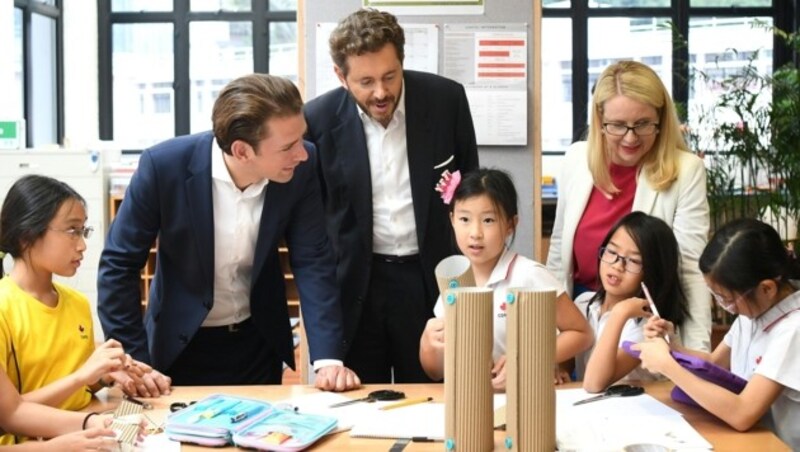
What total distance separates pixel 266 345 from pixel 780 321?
1231 millimetres

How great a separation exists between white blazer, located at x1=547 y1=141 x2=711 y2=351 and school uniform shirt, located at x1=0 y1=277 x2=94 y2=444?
1.27 metres

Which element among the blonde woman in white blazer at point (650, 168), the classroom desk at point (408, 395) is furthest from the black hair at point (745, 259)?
the blonde woman in white blazer at point (650, 168)

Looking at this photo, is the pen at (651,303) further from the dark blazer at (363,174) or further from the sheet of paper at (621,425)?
the dark blazer at (363,174)

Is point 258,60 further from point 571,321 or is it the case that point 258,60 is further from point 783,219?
point 571,321

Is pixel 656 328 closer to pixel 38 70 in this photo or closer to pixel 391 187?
pixel 391 187

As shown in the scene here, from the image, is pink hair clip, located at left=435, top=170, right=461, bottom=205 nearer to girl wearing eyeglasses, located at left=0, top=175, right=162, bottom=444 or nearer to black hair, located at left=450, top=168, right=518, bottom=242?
black hair, located at left=450, top=168, right=518, bottom=242

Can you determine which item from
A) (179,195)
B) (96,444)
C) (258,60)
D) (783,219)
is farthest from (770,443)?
(258,60)

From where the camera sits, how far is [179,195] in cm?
245

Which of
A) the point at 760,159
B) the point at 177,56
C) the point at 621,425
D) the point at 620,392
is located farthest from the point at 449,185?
the point at 177,56

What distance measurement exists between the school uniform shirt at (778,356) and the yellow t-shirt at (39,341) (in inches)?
55.8

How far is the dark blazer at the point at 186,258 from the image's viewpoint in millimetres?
2441

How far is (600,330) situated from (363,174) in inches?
30.6

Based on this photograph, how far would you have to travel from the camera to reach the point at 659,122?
8.79 ft

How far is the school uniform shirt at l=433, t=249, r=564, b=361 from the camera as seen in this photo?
7.99 ft
